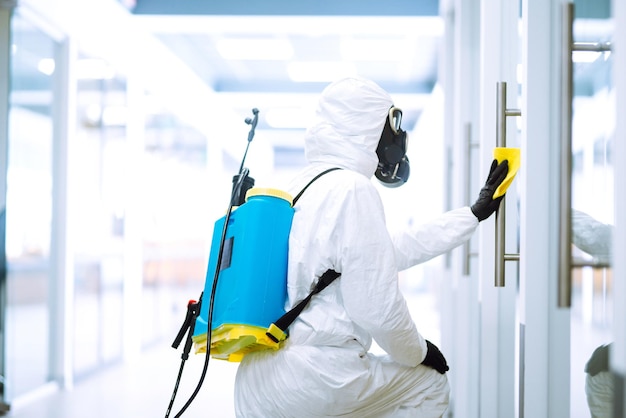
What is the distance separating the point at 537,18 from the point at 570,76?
1.80ft

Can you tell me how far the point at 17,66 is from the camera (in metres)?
4.59

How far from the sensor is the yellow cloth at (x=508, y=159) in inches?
94.4

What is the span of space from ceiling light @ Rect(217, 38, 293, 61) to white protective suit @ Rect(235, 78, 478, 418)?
5.45 meters

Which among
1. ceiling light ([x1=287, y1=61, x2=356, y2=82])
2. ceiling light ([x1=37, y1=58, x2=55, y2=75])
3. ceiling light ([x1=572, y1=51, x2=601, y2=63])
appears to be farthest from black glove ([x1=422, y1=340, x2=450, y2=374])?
ceiling light ([x1=287, y1=61, x2=356, y2=82])

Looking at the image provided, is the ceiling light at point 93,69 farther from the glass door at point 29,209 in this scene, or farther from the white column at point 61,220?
the glass door at point 29,209

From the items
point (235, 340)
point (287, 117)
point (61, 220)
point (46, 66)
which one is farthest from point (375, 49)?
point (235, 340)

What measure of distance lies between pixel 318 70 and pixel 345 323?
699 cm

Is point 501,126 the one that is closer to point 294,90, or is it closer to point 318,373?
point 318,373

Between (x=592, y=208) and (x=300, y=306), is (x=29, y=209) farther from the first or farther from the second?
(x=592, y=208)

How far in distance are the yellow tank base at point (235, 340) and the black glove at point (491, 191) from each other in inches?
33.3

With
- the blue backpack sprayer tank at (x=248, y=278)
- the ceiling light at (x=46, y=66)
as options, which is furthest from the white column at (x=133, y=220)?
the blue backpack sprayer tank at (x=248, y=278)

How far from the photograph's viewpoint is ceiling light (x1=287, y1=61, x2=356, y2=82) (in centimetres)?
857

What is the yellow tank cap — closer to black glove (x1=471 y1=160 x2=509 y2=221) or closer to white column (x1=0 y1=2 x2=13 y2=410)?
black glove (x1=471 y1=160 x2=509 y2=221)

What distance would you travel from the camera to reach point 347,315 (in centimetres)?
219
